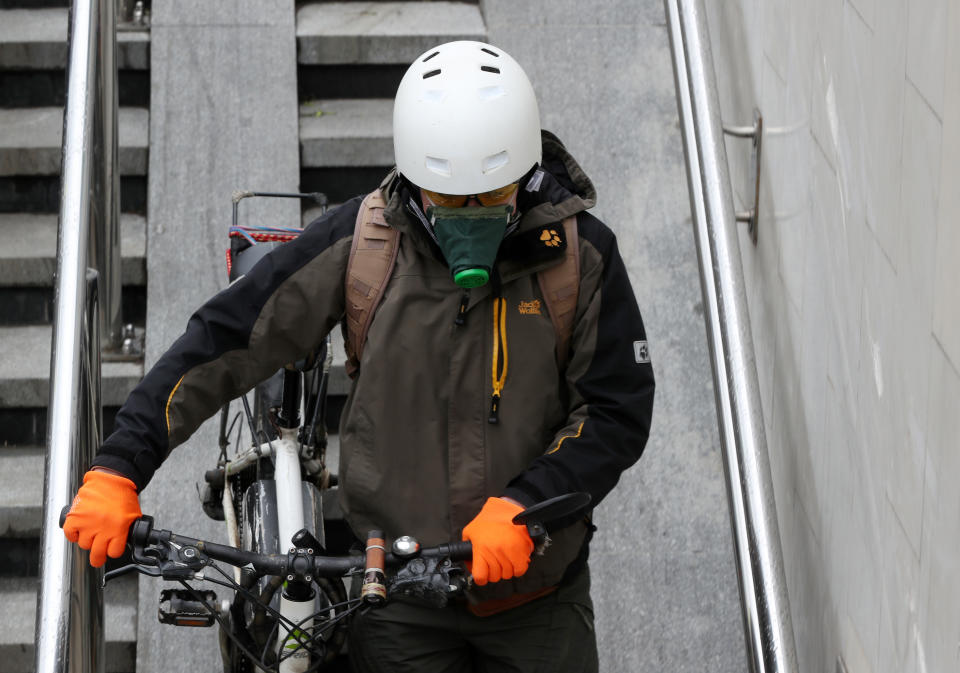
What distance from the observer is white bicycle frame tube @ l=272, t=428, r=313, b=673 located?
318 cm

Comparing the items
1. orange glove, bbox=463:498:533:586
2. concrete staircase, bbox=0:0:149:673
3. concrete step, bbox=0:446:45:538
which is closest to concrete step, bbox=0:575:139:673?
concrete staircase, bbox=0:0:149:673

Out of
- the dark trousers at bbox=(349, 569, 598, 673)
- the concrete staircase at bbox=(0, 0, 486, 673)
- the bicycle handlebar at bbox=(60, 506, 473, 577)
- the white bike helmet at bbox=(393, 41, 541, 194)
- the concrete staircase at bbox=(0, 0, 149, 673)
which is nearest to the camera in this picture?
the bicycle handlebar at bbox=(60, 506, 473, 577)

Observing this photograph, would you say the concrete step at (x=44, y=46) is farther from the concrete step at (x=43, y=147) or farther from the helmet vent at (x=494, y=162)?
the helmet vent at (x=494, y=162)

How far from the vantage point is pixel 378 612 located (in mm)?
3139

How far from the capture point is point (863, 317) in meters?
2.63

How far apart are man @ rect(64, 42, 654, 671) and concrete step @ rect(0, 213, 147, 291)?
1621 millimetres

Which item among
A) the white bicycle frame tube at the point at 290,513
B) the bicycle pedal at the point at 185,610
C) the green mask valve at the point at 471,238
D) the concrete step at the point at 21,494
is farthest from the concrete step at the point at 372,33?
the bicycle pedal at the point at 185,610

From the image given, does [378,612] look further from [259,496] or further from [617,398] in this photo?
[617,398]

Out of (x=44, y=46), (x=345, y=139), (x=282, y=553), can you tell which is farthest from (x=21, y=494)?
(x=44, y=46)

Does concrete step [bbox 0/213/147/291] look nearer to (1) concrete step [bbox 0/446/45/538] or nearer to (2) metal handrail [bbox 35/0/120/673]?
(2) metal handrail [bbox 35/0/120/673]

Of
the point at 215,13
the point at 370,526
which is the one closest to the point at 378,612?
the point at 370,526

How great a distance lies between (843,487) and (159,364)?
1.42 metres

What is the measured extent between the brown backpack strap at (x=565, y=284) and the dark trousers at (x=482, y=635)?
0.64m

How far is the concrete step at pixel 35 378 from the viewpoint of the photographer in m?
4.23
